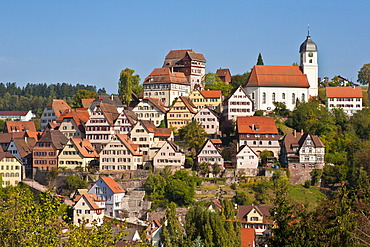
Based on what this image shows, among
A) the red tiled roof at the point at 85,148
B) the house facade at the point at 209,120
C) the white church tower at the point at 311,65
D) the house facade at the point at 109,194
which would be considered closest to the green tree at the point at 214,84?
the white church tower at the point at 311,65

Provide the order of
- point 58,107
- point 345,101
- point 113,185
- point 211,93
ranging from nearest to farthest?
point 113,185 → point 211,93 → point 345,101 → point 58,107

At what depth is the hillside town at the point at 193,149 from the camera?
76500mm

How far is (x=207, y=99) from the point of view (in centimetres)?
10144

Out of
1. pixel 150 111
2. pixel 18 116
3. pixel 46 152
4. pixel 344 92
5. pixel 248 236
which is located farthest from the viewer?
pixel 18 116

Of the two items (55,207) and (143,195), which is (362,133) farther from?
(55,207)

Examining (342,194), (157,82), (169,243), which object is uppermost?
(157,82)

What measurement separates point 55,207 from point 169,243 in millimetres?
24623

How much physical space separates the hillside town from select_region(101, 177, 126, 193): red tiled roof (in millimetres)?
198

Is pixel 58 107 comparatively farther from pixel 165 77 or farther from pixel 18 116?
pixel 18 116

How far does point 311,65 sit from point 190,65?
18235 millimetres

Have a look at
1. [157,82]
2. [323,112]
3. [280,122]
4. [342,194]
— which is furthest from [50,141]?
[342,194]

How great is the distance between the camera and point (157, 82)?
103 metres

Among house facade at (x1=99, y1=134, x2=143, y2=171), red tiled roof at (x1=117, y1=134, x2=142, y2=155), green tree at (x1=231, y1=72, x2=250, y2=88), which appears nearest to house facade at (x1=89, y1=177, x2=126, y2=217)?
house facade at (x1=99, y1=134, x2=143, y2=171)

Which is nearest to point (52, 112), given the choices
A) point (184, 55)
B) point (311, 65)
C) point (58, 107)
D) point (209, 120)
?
point (58, 107)
